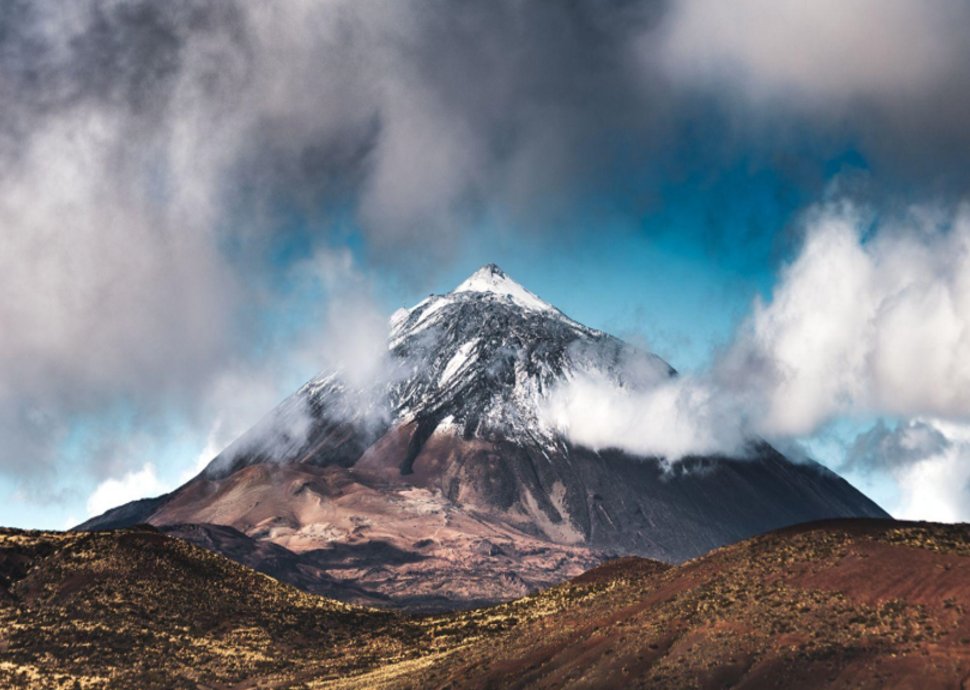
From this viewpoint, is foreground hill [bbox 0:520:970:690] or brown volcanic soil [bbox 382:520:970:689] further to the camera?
foreground hill [bbox 0:520:970:690]

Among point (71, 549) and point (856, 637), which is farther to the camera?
point (71, 549)

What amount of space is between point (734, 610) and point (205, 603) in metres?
72.9

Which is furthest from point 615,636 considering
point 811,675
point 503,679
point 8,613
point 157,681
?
point 8,613

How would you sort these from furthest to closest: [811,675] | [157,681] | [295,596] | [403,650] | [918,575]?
[295,596], [403,650], [157,681], [918,575], [811,675]

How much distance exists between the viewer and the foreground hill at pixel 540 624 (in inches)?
3317

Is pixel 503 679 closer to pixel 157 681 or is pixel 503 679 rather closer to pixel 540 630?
pixel 540 630

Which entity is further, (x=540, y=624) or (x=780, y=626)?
(x=540, y=624)

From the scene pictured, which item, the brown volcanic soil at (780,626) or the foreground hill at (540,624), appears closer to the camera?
the brown volcanic soil at (780,626)

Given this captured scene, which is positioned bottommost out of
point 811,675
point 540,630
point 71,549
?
point 811,675

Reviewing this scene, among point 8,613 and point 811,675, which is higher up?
point 8,613

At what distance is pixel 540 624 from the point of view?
118500 mm

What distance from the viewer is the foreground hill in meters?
84.2

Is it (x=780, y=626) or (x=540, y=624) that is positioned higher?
(x=540, y=624)

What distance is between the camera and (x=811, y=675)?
80.7m
